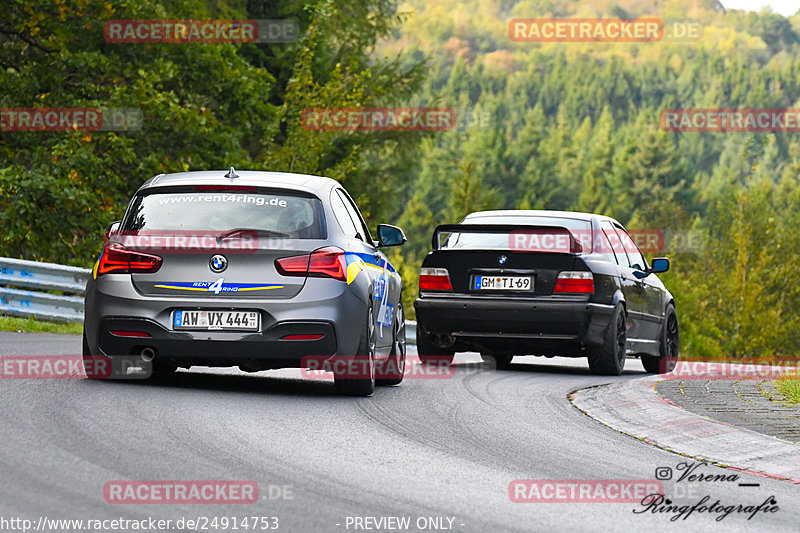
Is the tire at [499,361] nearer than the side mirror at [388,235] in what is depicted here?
No

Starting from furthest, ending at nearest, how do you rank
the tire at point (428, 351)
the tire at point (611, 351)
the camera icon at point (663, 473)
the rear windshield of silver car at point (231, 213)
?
the tire at point (428, 351)
the tire at point (611, 351)
the rear windshield of silver car at point (231, 213)
the camera icon at point (663, 473)

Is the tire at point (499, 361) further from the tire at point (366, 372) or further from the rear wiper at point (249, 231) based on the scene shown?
the rear wiper at point (249, 231)

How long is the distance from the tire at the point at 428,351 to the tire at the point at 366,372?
394cm

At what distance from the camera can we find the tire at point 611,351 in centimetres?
1348

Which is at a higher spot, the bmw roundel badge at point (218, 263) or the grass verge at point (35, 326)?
the bmw roundel badge at point (218, 263)

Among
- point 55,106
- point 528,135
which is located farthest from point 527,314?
point 528,135

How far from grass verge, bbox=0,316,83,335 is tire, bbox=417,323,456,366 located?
619 cm

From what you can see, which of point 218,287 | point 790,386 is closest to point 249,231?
point 218,287

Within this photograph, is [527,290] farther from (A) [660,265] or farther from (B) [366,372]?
(B) [366,372]

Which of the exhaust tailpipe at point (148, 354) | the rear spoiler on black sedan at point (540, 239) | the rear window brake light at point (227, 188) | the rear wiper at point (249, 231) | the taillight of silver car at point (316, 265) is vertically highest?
the rear window brake light at point (227, 188)

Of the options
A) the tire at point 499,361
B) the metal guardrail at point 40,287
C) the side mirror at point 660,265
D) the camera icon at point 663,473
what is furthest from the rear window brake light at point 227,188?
the metal guardrail at point 40,287

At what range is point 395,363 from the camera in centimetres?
1123

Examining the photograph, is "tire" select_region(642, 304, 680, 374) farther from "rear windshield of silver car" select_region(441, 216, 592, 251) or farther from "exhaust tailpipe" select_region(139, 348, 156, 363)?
"exhaust tailpipe" select_region(139, 348, 156, 363)

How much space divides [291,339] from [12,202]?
16.9 meters
